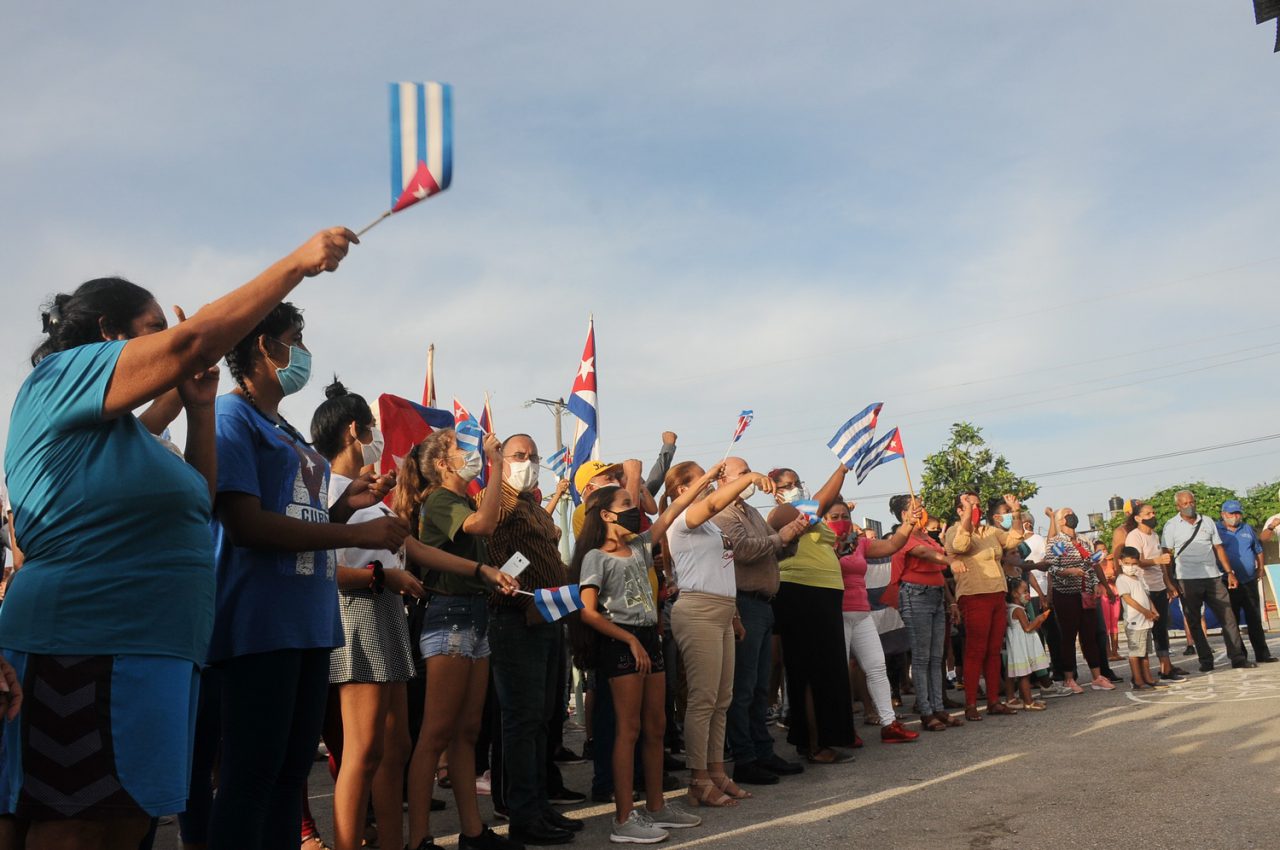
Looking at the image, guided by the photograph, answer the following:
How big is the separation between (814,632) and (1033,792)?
2.54 m

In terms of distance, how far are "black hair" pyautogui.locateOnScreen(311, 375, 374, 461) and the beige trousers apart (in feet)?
9.22

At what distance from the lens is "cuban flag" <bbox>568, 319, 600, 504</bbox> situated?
32.8ft

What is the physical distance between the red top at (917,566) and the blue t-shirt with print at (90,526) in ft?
28.5

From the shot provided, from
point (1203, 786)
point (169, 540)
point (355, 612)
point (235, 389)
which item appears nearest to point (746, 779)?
point (1203, 786)

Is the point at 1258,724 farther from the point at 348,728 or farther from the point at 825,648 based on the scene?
the point at 348,728

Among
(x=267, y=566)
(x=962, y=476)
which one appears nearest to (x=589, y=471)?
(x=267, y=566)

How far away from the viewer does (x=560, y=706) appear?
8453 millimetres

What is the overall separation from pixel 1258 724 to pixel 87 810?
8.63 metres

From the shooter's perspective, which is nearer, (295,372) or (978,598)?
(295,372)

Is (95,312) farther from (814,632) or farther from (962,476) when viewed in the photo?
(962,476)

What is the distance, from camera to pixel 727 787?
7.19 meters

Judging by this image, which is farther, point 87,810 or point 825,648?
point 825,648

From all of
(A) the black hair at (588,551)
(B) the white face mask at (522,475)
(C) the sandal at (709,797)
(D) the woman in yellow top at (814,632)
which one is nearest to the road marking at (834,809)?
(C) the sandal at (709,797)

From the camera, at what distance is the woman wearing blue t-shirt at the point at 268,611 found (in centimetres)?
332
